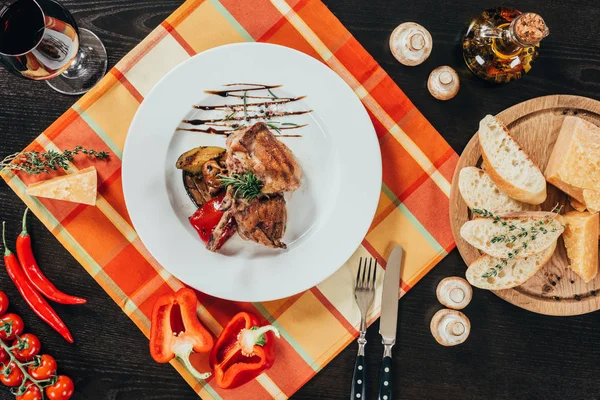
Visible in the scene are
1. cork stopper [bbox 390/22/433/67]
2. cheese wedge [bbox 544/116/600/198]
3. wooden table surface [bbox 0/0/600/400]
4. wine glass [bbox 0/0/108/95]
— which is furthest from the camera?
wooden table surface [bbox 0/0/600/400]

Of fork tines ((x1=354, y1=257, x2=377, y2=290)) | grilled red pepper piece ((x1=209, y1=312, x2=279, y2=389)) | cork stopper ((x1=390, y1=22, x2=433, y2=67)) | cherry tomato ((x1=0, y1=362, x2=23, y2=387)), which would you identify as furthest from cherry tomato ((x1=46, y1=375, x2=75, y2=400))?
cork stopper ((x1=390, y1=22, x2=433, y2=67))

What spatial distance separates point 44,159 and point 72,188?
0.71 feet

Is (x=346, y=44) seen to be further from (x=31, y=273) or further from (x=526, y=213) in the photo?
(x=31, y=273)

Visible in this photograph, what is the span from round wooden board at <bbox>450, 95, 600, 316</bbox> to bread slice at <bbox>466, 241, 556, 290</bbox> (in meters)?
0.07

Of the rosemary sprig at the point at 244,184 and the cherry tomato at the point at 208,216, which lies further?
the cherry tomato at the point at 208,216

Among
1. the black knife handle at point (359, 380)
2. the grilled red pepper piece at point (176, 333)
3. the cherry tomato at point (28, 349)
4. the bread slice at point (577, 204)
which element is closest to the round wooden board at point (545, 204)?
the bread slice at point (577, 204)

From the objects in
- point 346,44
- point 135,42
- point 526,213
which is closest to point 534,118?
point 526,213

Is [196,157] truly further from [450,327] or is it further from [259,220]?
[450,327]

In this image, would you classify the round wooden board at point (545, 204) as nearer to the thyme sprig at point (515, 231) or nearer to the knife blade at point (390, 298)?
the thyme sprig at point (515, 231)

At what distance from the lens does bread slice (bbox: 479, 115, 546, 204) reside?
219 centimetres

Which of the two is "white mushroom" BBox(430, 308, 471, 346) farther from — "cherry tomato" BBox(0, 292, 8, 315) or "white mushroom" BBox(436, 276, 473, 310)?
"cherry tomato" BBox(0, 292, 8, 315)

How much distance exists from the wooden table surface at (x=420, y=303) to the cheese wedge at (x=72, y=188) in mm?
235

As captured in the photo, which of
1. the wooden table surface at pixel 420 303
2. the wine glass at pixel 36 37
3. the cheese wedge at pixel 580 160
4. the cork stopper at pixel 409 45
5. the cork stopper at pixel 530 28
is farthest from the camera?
the wooden table surface at pixel 420 303

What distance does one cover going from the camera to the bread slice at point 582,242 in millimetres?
2182
